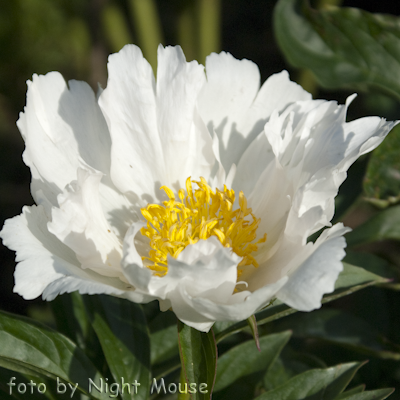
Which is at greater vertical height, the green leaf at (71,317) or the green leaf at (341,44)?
the green leaf at (341,44)

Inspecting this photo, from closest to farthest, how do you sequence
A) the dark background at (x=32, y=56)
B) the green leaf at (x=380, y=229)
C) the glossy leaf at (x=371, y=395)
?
the glossy leaf at (x=371, y=395) → the green leaf at (x=380, y=229) → the dark background at (x=32, y=56)

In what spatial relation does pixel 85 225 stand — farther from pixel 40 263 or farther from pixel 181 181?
pixel 181 181

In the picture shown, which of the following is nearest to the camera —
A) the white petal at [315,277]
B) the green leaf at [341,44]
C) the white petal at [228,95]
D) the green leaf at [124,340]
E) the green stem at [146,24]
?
the white petal at [315,277]

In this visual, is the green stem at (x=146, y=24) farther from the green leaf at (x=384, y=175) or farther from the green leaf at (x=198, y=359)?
the green leaf at (x=198, y=359)

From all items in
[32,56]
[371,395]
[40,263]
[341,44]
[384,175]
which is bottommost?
[371,395]

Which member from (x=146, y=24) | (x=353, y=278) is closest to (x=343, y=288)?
(x=353, y=278)

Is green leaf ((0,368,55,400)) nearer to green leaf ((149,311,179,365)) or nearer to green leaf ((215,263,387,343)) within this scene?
green leaf ((149,311,179,365))

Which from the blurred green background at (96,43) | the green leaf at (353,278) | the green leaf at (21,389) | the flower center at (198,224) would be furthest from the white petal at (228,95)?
the blurred green background at (96,43)
